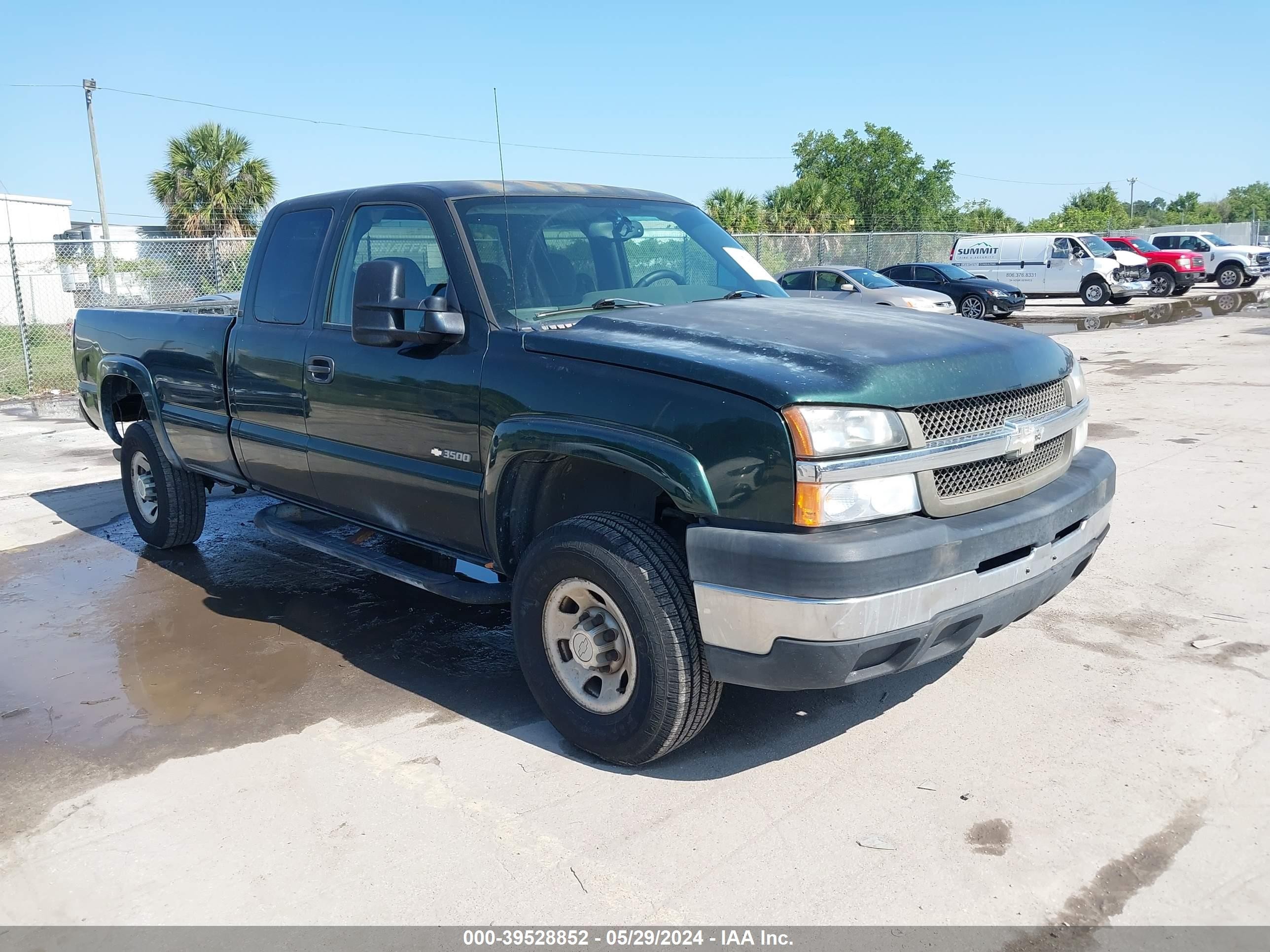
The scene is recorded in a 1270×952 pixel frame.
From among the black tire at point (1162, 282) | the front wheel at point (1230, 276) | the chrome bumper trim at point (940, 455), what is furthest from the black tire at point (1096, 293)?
the chrome bumper trim at point (940, 455)

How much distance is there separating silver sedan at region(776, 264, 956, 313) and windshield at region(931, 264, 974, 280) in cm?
324

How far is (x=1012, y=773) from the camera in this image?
3.51 meters

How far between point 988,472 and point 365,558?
8.94 feet

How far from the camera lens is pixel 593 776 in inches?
→ 143

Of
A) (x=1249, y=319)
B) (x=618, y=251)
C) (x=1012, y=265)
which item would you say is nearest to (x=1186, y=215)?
(x=1012, y=265)

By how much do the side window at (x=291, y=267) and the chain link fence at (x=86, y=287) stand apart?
887 centimetres

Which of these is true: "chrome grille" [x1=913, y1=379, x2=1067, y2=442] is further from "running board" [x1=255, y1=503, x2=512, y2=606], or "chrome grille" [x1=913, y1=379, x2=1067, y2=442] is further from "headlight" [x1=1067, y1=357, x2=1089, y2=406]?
"running board" [x1=255, y1=503, x2=512, y2=606]

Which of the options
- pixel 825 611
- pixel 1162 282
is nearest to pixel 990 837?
pixel 825 611

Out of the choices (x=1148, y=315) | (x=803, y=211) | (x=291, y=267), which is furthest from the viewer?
→ (x=803, y=211)

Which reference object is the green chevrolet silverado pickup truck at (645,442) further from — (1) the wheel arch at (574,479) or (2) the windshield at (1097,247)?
(2) the windshield at (1097,247)

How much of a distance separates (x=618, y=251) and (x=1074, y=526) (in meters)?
2.14

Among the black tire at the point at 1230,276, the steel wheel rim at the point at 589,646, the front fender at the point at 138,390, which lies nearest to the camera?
the steel wheel rim at the point at 589,646

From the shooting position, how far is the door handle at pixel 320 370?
463cm

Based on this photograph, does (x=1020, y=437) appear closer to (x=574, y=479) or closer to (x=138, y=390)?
(x=574, y=479)
